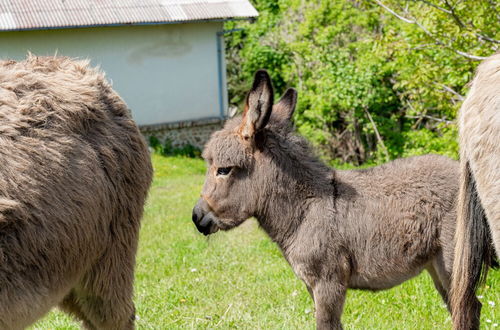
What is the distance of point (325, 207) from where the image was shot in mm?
4469

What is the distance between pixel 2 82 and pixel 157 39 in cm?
1501

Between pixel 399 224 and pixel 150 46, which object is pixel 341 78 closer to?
pixel 150 46

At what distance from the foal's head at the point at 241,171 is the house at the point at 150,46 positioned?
493 inches

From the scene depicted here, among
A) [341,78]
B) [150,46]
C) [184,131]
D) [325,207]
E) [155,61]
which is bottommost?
[184,131]

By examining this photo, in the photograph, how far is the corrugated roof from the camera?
16.1 m

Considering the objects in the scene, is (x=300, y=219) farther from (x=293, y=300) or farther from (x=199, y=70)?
(x=199, y=70)

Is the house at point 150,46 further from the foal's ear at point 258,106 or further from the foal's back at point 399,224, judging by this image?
the foal's back at point 399,224

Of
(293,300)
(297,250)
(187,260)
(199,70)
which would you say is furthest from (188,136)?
(297,250)

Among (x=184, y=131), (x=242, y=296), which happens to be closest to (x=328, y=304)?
(x=242, y=296)

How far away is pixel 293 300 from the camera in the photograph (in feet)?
18.7

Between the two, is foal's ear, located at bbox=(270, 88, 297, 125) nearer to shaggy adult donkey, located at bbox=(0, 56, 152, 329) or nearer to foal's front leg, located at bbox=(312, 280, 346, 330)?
shaggy adult donkey, located at bbox=(0, 56, 152, 329)

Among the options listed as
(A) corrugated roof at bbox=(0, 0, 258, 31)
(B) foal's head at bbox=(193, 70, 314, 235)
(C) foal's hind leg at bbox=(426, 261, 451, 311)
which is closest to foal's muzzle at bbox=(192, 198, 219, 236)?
(B) foal's head at bbox=(193, 70, 314, 235)

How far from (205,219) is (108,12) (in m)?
13.8

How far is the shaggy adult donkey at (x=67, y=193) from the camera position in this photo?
3408 millimetres
